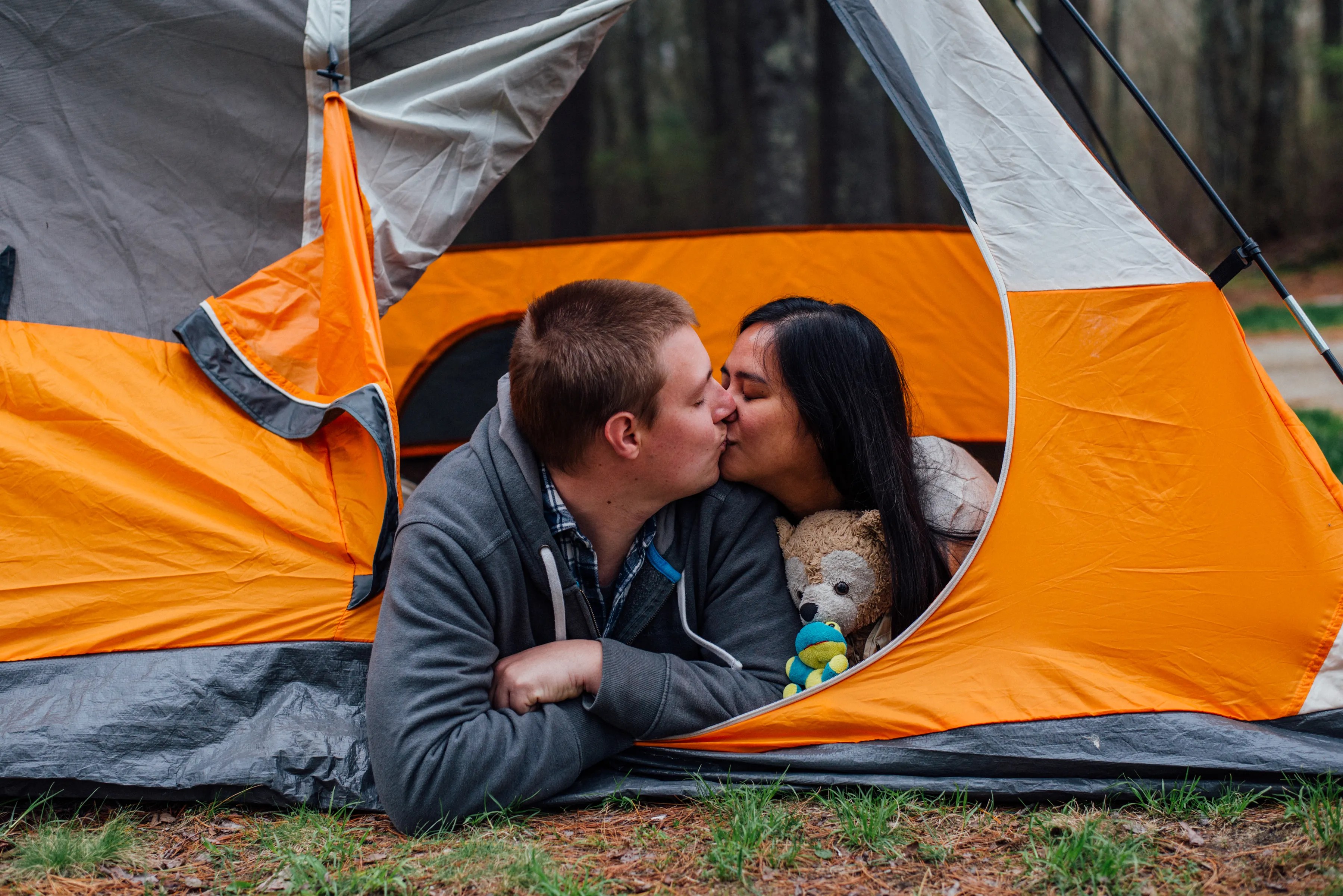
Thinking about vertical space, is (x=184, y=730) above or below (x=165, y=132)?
below

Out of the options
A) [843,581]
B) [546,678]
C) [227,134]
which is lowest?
[843,581]

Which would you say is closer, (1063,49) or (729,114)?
(1063,49)

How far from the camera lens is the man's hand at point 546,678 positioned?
1940mm

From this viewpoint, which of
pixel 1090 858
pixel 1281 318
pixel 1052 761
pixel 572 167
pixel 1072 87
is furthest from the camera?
pixel 1281 318

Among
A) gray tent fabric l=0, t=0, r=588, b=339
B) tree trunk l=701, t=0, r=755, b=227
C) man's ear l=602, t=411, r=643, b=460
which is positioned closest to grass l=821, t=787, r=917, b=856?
man's ear l=602, t=411, r=643, b=460

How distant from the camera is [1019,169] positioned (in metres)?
2.21

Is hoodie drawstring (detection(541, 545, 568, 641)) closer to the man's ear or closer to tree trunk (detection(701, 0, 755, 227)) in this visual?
the man's ear

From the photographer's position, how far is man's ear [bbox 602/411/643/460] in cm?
197

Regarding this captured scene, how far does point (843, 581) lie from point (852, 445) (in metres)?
0.30

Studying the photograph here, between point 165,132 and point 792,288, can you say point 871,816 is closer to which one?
point 792,288

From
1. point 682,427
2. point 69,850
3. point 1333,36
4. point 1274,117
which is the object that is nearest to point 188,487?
point 69,850

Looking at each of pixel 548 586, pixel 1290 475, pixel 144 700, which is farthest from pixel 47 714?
pixel 1290 475

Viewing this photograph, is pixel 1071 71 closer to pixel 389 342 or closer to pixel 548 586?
pixel 389 342

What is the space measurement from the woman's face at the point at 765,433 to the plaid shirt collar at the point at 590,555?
0.25m
